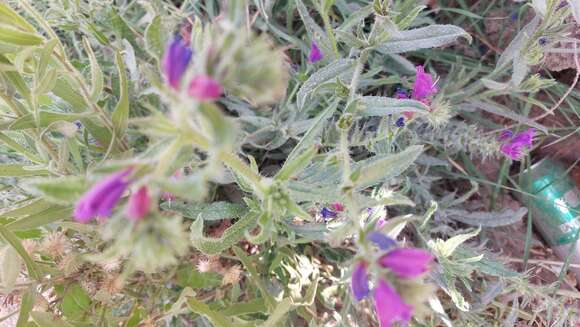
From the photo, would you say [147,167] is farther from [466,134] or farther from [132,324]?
[466,134]

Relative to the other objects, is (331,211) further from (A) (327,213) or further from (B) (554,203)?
(B) (554,203)

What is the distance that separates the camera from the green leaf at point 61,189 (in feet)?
1.88

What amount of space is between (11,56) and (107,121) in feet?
0.71

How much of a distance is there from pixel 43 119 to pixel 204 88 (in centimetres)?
60

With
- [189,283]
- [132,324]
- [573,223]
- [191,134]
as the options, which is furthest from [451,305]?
[191,134]

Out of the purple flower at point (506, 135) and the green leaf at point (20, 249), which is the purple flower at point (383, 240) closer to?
the green leaf at point (20, 249)

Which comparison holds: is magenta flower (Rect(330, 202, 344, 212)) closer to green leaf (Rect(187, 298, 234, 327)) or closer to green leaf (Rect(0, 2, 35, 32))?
green leaf (Rect(187, 298, 234, 327))

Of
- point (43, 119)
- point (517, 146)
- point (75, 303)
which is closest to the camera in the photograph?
point (43, 119)

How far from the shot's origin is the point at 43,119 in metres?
0.98

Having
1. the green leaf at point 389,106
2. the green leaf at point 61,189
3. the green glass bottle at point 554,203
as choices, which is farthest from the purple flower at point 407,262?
the green glass bottle at point 554,203

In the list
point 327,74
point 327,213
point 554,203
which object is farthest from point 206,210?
point 554,203

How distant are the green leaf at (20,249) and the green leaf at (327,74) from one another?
60 centimetres

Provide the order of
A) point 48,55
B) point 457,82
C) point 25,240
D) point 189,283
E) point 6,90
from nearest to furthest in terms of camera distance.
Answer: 1. point 48,55
2. point 6,90
3. point 25,240
4. point 189,283
5. point 457,82

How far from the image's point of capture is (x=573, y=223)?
163cm
